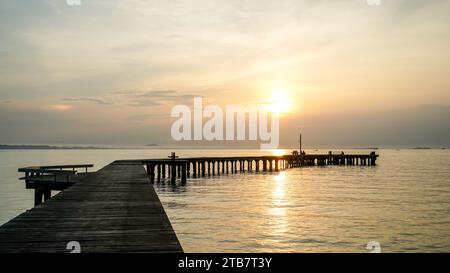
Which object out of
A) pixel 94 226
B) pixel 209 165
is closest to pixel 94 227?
pixel 94 226

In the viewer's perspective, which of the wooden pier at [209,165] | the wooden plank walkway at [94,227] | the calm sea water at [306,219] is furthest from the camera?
the wooden pier at [209,165]

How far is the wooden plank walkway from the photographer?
282 inches

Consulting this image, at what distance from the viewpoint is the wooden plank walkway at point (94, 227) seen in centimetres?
717

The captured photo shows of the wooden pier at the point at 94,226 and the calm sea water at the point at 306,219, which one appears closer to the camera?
the wooden pier at the point at 94,226

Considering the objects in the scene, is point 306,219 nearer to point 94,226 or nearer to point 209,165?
point 94,226

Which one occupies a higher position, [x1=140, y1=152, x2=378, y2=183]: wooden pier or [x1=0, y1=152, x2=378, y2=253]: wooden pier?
[x1=0, y1=152, x2=378, y2=253]: wooden pier

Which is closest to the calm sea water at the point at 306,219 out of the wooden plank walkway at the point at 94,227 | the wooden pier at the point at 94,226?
the wooden pier at the point at 94,226

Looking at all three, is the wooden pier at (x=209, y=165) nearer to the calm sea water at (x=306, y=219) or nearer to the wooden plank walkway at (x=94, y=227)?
the calm sea water at (x=306, y=219)

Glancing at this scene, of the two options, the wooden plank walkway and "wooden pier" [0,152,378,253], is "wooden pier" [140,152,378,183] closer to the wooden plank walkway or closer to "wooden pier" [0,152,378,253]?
"wooden pier" [0,152,378,253]

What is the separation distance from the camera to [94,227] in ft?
29.2

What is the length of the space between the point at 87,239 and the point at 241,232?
11638mm

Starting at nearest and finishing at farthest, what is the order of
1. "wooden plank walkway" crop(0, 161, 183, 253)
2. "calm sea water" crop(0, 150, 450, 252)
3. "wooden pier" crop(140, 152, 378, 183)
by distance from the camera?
"wooden plank walkway" crop(0, 161, 183, 253) < "calm sea water" crop(0, 150, 450, 252) < "wooden pier" crop(140, 152, 378, 183)

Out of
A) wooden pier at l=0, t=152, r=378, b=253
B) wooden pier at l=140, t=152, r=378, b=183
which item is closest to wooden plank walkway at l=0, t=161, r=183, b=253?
wooden pier at l=0, t=152, r=378, b=253
